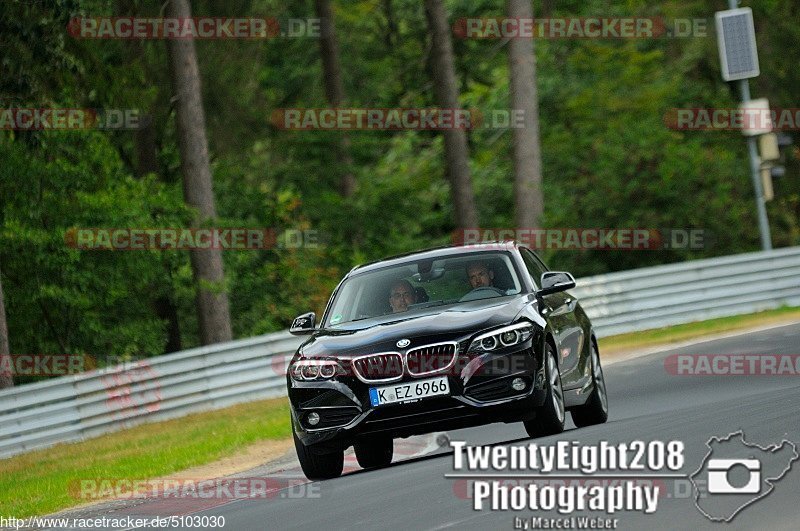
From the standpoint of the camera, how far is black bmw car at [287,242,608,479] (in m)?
11.7

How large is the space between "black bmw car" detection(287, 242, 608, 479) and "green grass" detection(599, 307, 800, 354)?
12.2 metres

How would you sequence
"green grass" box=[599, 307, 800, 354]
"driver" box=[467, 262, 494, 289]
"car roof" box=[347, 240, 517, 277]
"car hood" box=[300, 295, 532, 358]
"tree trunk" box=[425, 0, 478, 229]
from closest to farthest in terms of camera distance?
"car hood" box=[300, 295, 532, 358] < "driver" box=[467, 262, 494, 289] < "car roof" box=[347, 240, 517, 277] < "green grass" box=[599, 307, 800, 354] < "tree trunk" box=[425, 0, 478, 229]

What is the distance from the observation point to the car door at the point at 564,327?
12844 mm

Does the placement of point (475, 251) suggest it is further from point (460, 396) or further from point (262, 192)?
point (262, 192)

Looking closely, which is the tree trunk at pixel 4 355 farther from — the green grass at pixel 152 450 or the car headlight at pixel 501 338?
the car headlight at pixel 501 338

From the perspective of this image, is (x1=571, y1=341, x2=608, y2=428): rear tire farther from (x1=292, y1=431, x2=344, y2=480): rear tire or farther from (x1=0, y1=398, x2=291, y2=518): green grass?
(x1=0, y1=398, x2=291, y2=518): green grass

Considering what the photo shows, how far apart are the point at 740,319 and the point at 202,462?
13.1 m

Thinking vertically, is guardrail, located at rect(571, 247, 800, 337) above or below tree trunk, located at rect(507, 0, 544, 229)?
below

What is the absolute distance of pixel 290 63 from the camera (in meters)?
46.0

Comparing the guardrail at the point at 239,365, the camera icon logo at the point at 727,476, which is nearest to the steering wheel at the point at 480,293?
the camera icon logo at the point at 727,476

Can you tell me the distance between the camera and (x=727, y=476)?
9836 millimetres

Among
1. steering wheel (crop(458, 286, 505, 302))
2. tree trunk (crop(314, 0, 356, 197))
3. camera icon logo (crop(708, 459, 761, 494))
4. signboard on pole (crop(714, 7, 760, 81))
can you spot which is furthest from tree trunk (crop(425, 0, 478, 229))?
camera icon logo (crop(708, 459, 761, 494))

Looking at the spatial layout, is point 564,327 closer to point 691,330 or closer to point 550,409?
point 550,409

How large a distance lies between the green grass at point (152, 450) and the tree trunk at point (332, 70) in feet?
57.2
